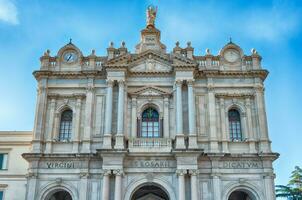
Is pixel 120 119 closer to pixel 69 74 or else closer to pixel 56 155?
pixel 56 155

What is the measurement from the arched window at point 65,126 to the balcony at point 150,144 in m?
5.14

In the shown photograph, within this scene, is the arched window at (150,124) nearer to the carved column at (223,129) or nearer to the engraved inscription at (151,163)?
the engraved inscription at (151,163)

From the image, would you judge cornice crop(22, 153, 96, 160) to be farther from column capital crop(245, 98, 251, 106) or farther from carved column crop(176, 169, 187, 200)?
column capital crop(245, 98, 251, 106)

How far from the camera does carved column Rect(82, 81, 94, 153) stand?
29922mm

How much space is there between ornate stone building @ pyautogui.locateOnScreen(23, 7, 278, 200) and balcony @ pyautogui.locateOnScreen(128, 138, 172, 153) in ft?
0.24

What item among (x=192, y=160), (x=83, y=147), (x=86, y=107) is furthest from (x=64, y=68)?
(x=192, y=160)

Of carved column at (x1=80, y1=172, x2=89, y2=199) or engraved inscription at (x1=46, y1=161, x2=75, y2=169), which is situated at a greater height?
engraved inscription at (x1=46, y1=161, x2=75, y2=169)

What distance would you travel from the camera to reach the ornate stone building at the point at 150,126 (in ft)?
94.0

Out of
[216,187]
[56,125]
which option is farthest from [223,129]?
[56,125]

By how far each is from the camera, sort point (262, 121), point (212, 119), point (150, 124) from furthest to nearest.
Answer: point (150, 124) < point (212, 119) < point (262, 121)

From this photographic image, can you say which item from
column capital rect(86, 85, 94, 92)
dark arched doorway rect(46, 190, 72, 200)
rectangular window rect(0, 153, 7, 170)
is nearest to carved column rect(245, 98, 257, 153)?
column capital rect(86, 85, 94, 92)

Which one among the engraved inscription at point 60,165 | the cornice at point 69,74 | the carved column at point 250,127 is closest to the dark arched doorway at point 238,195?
the carved column at point 250,127

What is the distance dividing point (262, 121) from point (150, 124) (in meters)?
8.52

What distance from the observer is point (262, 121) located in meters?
30.8
